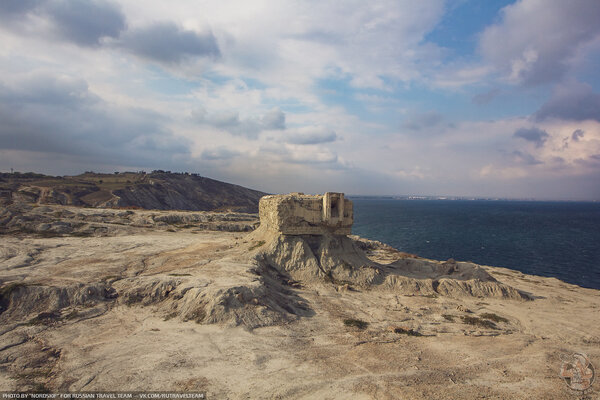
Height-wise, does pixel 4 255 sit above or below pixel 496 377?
above

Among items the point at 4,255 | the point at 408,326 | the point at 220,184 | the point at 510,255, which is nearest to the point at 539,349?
the point at 408,326

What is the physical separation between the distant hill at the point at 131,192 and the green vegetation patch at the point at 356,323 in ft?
221

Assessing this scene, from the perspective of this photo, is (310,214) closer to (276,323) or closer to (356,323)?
(356,323)

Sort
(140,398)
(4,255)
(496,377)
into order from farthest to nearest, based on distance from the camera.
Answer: (4,255) → (496,377) → (140,398)

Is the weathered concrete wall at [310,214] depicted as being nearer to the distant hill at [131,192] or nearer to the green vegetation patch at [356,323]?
the green vegetation patch at [356,323]

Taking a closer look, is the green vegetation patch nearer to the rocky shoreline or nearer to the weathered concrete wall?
the rocky shoreline

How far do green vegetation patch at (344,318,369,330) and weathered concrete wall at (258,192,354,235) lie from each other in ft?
35.8

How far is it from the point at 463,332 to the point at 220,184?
434 ft

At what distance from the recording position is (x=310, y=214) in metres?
28.9

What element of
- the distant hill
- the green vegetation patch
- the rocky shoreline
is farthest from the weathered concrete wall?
the distant hill

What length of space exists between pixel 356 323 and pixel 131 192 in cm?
8853

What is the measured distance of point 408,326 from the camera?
63.2ft

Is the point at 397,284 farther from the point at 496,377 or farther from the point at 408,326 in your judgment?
the point at 496,377

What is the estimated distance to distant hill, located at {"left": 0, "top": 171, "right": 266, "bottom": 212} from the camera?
7144 centimetres
